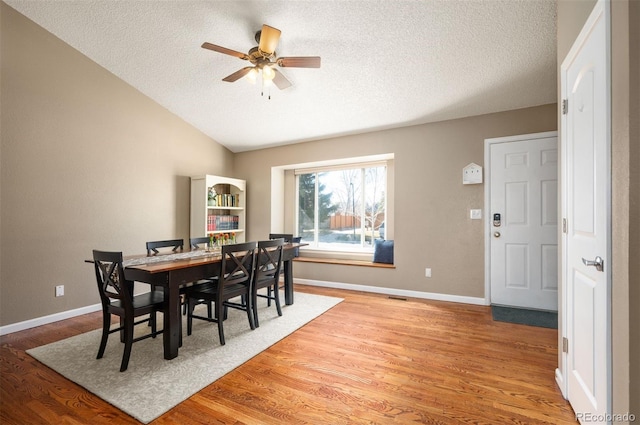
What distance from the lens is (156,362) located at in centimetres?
229

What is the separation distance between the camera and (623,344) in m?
1.16

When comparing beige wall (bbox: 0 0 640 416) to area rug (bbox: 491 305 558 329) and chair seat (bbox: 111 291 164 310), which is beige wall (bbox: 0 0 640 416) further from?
chair seat (bbox: 111 291 164 310)

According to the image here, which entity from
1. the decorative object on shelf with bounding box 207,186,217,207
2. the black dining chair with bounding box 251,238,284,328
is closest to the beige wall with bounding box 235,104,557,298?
the black dining chair with bounding box 251,238,284,328

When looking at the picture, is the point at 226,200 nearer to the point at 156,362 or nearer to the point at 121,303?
the point at 121,303

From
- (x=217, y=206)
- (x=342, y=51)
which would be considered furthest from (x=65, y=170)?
(x=342, y=51)

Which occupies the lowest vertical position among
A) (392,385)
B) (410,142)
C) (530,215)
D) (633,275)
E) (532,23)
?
(392,385)

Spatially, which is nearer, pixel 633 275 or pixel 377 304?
pixel 633 275

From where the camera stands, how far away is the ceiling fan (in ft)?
7.66

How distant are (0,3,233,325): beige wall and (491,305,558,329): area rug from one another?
456 centimetres

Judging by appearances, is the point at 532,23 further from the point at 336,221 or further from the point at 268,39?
the point at 336,221

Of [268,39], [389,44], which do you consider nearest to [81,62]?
[268,39]

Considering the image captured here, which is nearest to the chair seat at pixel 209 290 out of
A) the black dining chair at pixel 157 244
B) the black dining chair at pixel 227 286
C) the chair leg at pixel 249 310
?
the black dining chair at pixel 227 286

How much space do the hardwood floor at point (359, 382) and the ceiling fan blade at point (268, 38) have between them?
2.51 metres

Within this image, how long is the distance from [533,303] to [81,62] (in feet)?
19.6
